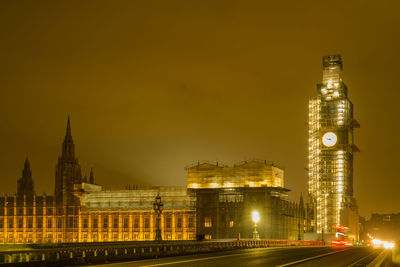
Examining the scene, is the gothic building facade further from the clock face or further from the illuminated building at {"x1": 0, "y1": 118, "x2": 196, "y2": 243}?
the clock face

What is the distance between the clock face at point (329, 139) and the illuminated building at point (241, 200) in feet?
46.7

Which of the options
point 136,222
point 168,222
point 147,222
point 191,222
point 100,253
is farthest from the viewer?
point 136,222

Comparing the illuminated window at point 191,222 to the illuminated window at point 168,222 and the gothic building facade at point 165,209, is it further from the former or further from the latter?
the illuminated window at point 168,222

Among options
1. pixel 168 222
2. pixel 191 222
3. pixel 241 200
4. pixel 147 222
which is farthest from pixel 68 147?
pixel 241 200

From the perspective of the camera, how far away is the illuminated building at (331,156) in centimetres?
14012

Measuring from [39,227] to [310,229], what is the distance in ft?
240

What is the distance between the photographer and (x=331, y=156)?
142250 mm

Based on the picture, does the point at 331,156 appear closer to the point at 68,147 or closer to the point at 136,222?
the point at 136,222

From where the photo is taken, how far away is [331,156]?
467 feet

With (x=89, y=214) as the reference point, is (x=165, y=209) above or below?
above

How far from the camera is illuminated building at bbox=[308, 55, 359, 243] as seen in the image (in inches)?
5517

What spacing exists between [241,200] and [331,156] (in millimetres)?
29394

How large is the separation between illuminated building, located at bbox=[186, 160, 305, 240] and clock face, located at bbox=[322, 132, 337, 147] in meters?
14.2

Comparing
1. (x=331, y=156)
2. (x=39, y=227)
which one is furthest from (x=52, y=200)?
(x=331, y=156)
